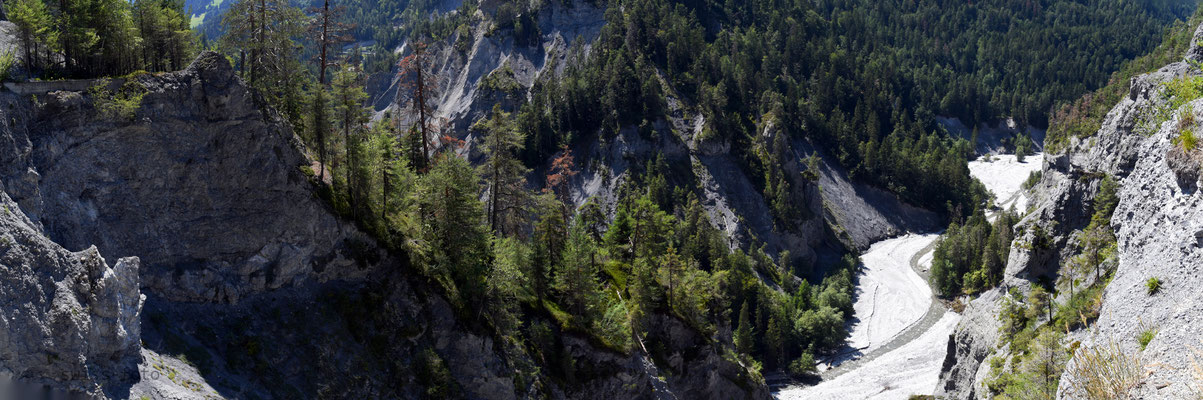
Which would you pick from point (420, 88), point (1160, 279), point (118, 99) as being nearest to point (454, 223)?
point (420, 88)

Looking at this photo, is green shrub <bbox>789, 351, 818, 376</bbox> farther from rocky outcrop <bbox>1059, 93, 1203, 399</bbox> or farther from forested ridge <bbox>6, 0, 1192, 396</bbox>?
rocky outcrop <bbox>1059, 93, 1203, 399</bbox>

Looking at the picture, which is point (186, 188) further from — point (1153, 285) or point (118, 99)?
point (1153, 285)

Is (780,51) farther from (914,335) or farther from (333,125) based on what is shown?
(333,125)

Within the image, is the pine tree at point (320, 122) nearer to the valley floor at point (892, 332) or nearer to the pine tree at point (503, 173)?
the pine tree at point (503, 173)

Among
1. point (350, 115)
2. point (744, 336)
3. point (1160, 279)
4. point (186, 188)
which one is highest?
point (350, 115)

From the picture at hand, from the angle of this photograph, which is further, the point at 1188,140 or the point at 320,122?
the point at 320,122

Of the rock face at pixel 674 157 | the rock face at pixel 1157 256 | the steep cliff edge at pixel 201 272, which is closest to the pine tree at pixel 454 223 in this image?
the steep cliff edge at pixel 201 272

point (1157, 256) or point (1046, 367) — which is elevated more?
point (1157, 256)

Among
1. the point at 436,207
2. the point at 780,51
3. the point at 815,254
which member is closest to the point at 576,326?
the point at 436,207
